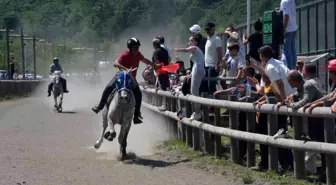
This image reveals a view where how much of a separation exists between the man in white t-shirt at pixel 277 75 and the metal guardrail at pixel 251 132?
26cm

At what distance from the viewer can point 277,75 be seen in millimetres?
12812

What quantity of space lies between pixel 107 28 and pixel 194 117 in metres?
66.8

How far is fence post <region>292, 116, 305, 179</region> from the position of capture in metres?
12.3

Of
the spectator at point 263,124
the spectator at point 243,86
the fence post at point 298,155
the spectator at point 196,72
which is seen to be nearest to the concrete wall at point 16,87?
the spectator at point 196,72

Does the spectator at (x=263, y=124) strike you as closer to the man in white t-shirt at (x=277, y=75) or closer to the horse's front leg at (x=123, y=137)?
the man in white t-shirt at (x=277, y=75)

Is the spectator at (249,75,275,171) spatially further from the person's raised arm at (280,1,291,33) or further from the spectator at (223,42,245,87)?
the person's raised arm at (280,1,291,33)

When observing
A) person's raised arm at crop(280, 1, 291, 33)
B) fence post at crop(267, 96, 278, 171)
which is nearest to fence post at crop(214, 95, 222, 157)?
fence post at crop(267, 96, 278, 171)

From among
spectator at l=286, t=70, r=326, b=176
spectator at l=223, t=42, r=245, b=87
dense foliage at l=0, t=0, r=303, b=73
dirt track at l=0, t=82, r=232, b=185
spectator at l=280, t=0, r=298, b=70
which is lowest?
dirt track at l=0, t=82, r=232, b=185

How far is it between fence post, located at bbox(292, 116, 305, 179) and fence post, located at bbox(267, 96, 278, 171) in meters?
0.67

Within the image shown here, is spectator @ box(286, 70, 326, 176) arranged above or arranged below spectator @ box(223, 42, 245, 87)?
below

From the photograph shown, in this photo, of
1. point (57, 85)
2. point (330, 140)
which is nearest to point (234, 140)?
point (330, 140)

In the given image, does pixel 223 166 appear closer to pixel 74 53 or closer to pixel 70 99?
pixel 70 99

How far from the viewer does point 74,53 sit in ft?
336

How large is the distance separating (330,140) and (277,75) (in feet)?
5.40
